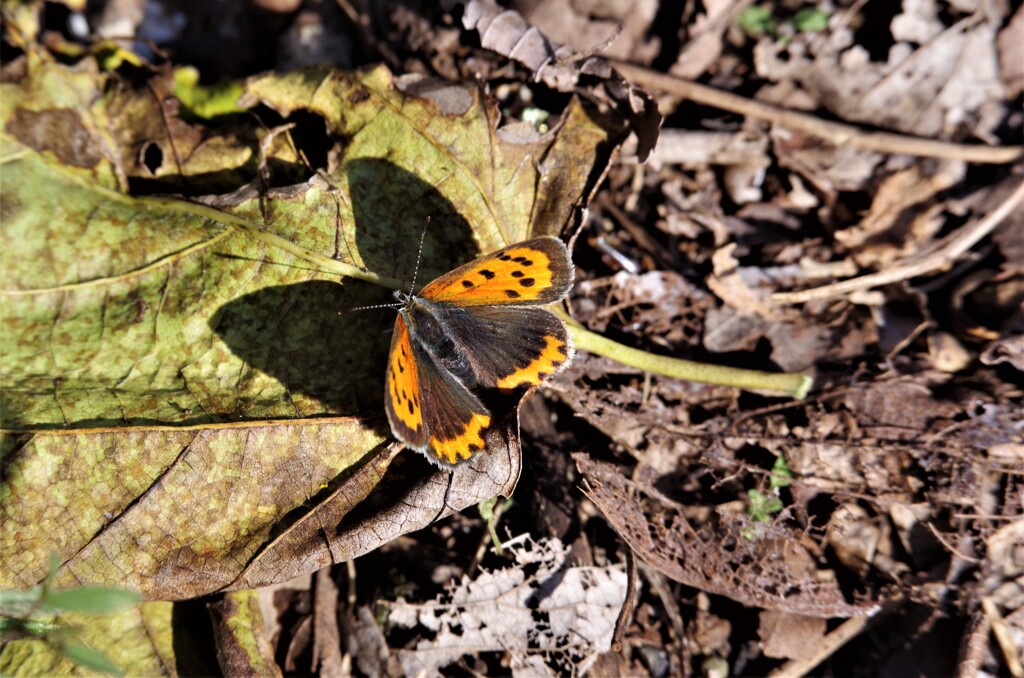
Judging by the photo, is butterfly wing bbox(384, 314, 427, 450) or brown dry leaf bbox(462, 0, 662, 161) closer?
butterfly wing bbox(384, 314, 427, 450)

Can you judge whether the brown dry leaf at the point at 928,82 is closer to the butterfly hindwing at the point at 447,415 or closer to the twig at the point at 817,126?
the twig at the point at 817,126

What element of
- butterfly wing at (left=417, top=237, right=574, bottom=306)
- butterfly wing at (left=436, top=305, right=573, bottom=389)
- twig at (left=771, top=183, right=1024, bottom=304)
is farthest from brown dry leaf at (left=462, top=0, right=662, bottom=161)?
twig at (left=771, top=183, right=1024, bottom=304)

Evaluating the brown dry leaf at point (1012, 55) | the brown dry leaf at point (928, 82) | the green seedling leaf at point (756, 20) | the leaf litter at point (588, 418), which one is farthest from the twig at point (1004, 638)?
the green seedling leaf at point (756, 20)

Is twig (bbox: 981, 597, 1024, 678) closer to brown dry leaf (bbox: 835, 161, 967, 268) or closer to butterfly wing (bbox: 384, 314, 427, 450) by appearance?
brown dry leaf (bbox: 835, 161, 967, 268)

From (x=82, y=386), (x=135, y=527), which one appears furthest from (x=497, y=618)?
(x=82, y=386)

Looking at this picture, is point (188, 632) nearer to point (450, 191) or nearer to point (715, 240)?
point (450, 191)

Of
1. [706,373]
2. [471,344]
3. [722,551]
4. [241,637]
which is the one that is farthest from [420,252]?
[722,551]
